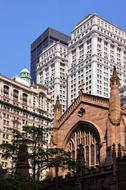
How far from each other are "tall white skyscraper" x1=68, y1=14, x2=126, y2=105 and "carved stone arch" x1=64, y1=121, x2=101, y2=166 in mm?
100923

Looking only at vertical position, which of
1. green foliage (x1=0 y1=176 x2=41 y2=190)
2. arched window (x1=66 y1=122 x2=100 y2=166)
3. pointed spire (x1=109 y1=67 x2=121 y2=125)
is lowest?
green foliage (x1=0 y1=176 x2=41 y2=190)

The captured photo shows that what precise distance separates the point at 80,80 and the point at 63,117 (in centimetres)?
11140

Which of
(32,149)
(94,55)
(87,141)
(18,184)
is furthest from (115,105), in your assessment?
(94,55)

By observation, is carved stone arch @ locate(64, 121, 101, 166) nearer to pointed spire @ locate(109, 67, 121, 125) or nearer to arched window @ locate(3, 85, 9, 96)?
pointed spire @ locate(109, 67, 121, 125)

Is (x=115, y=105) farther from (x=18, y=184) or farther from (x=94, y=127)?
(x=18, y=184)

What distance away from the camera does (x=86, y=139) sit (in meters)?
64.7

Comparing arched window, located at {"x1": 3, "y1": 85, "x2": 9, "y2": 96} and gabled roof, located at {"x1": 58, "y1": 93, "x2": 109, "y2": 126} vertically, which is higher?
arched window, located at {"x1": 3, "y1": 85, "x2": 9, "y2": 96}

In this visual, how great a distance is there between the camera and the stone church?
59.2 m

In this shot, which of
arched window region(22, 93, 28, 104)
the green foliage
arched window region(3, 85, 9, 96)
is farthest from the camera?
arched window region(22, 93, 28, 104)

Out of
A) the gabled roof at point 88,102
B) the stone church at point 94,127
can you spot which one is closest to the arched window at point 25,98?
the stone church at point 94,127

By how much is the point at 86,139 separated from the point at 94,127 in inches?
98.4

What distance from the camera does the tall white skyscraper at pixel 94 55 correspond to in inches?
6841

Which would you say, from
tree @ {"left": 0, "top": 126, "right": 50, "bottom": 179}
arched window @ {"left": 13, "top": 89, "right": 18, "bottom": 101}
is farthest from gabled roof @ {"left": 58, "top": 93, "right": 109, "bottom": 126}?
arched window @ {"left": 13, "top": 89, "right": 18, "bottom": 101}

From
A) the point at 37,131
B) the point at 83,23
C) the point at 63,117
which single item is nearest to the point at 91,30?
the point at 83,23
